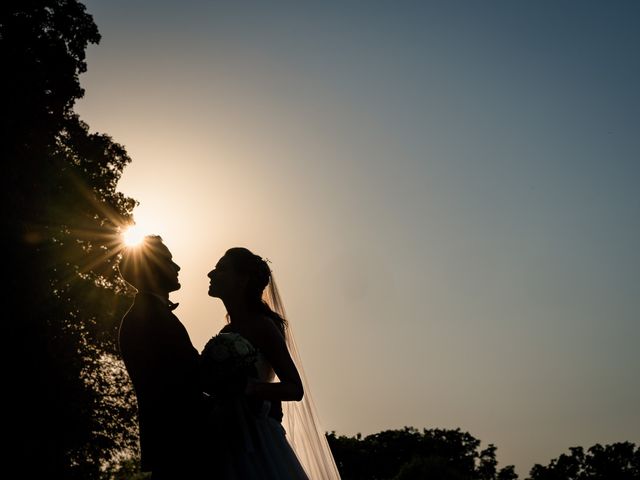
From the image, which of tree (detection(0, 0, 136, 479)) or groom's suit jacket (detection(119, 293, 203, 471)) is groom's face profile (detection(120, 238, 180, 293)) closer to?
groom's suit jacket (detection(119, 293, 203, 471))

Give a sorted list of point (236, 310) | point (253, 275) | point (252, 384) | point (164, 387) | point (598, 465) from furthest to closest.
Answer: point (598, 465)
point (253, 275)
point (236, 310)
point (252, 384)
point (164, 387)

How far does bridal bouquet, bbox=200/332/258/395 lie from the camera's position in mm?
5031

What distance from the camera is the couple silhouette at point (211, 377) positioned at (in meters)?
4.53

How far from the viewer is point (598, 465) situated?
278 feet

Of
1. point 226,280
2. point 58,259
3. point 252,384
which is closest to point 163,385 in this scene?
point 252,384

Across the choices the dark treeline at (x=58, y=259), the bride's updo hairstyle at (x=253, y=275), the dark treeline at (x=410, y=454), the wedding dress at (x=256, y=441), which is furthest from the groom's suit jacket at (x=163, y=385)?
the dark treeline at (x=410, y=454)

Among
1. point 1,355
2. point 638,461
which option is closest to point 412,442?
point 638,461

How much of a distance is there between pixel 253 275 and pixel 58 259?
15819 millimetres

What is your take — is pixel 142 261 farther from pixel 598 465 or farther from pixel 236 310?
pixel 598 465

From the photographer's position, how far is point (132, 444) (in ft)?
79.8

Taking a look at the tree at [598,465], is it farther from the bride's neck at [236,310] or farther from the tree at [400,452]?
the bride's neck at [236,310]

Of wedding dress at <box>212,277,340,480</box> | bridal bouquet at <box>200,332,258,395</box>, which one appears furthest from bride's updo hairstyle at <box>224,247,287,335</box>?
bridal bouquet at <box>200,332,258,395</box>

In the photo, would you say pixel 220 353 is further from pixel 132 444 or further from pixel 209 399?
pixel 132 444

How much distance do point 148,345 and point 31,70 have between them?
17711 millimetres
